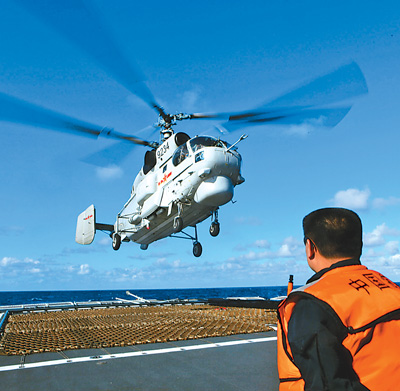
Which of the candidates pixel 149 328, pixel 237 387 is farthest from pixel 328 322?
pixel 149 328

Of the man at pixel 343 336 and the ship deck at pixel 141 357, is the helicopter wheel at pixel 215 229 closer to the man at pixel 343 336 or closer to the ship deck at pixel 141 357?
the ship deck at pixel 141 357

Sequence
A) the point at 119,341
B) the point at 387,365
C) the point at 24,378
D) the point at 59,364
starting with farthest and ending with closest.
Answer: the point at 119,341 < the point at 59,364 < the point at 24,378 < the point at 387,365

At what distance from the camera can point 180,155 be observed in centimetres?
1664

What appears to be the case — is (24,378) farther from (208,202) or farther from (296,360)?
(208,202)

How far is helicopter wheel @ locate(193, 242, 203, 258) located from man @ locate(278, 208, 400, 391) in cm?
1729

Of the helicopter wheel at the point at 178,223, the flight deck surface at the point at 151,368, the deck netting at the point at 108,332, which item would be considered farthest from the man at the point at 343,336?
the helicopter wheel at the point at 178,223

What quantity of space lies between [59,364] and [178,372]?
1941 mm

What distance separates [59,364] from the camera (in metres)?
5.57

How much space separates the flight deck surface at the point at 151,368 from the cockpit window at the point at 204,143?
10084 mm

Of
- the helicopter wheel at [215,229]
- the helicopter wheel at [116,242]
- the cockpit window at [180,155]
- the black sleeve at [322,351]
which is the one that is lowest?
the black sleeve at [322,351]

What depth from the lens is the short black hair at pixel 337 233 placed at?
196 cm

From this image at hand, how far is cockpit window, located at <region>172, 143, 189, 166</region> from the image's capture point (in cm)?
1639

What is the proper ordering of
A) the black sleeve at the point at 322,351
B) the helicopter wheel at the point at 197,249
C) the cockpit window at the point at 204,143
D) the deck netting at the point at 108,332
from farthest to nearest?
1. the helicopter wheel at the point at 197,249
2. the cockpit window at the point at 204,143
3. the deck netting at the point at 108,332
4. the black sleeve at the point at 322,351

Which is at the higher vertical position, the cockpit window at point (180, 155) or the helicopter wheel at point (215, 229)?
the cockpit window at point (180, 155)
